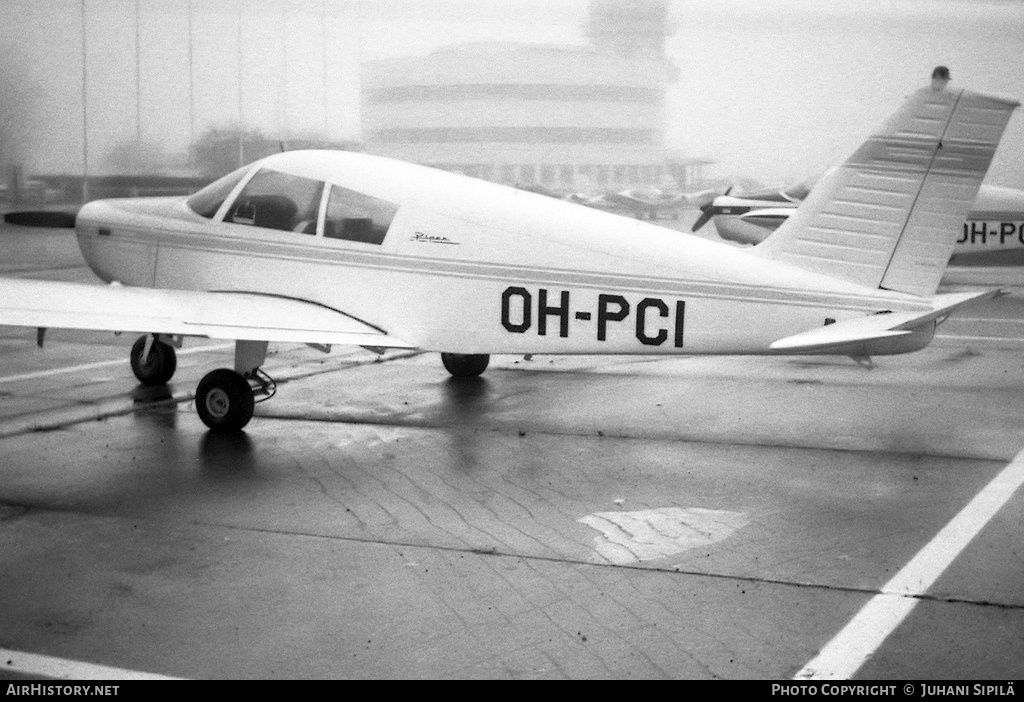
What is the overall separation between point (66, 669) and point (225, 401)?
14.6 feet

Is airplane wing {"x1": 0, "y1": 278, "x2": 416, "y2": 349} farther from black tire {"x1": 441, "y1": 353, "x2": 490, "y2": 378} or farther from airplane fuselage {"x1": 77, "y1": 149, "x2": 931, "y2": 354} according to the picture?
black tire {"x1": 441, "y1": 353, "x2": 490, "y2": 378}

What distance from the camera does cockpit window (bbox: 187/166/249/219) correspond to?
33.7 ft

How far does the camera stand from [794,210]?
21.9m

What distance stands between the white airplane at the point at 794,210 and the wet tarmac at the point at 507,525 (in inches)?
408

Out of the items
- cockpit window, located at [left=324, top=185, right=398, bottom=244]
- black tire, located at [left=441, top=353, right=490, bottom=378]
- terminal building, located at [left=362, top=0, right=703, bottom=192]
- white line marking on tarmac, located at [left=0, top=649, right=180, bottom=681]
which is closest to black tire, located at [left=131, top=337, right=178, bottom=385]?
cockpit window, located at [left=324, top=185, right=398, bottom=244]

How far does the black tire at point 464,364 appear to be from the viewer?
11.5 m

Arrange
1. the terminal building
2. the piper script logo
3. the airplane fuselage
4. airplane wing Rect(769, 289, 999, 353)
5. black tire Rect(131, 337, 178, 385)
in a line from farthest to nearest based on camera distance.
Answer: the terminal building
black tire Rect(131, 337, 178, 385)
the piper script logo
the airplane fuselage
airplane wing Rect(769, 289, 999, 353)

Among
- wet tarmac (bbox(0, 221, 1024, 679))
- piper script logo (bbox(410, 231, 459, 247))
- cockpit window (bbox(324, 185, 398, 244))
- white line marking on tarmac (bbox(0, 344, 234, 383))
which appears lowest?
wet tarmac (bbox(0, 221, 1024, 679))

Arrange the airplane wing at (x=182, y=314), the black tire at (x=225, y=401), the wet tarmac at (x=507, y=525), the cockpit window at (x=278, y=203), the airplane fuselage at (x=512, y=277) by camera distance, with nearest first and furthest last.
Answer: the wet tarmac at (x=507, y=525) < the airplane wing at (x=182, y=314) < the airplane fuselage at (x=512, y=277) < the black tire at (x=225, y=401) < the cockpit window at (x=278, y=203)

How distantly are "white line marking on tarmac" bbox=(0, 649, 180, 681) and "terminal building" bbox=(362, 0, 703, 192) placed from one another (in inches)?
1171

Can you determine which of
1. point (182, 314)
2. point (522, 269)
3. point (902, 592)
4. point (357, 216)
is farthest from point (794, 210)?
point (902, 592)

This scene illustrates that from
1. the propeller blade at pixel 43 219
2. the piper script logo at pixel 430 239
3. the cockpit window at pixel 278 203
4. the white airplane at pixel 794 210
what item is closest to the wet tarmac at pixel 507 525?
the piper script logo at pixel 430 239

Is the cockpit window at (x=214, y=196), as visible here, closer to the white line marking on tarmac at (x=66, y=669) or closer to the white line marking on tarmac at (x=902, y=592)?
the white line marking on tarmac at (x=66, y=669)

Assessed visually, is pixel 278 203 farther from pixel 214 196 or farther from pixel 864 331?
pixel 864 331
